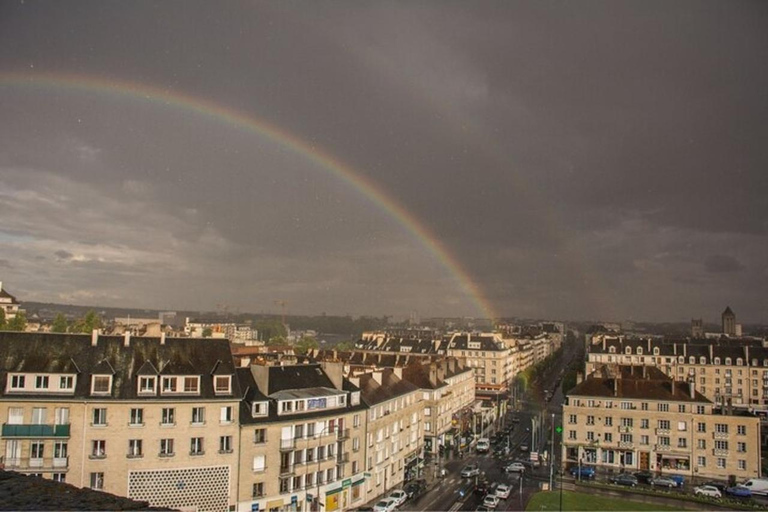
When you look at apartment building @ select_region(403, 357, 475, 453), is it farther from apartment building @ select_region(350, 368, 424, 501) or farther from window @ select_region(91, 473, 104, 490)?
window @ select_region(91, 473, 104, 490)

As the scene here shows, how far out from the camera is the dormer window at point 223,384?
27.7 m

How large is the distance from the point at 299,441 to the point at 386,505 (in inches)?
233

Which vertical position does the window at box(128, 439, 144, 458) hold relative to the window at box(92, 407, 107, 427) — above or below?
below

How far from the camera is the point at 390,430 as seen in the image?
37625mm

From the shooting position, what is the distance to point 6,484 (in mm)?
5875

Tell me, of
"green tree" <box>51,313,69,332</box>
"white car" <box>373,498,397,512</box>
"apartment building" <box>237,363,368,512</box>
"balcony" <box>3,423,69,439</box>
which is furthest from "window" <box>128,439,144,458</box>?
"green tree" <box>51,313,69,332</box>

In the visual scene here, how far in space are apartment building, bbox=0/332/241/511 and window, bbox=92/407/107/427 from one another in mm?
43

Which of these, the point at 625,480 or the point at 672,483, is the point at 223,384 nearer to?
the point at 625,480

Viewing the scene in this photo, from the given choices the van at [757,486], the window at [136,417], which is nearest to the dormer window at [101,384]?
the window at [136,417]

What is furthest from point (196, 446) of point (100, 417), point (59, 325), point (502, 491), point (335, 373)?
point (59, 325)

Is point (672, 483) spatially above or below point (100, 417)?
below

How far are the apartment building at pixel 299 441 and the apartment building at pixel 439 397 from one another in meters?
15.6

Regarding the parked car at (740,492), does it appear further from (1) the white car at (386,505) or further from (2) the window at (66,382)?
(2) the window at (66,382)

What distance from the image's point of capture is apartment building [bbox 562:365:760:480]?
39947 mm
